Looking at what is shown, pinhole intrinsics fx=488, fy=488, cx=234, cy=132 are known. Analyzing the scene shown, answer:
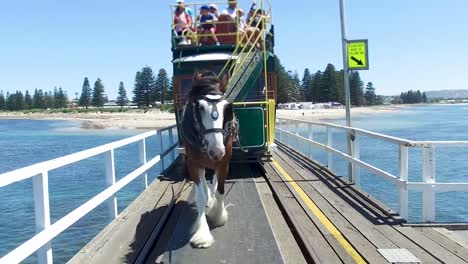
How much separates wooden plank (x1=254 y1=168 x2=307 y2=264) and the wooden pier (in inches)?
0.5

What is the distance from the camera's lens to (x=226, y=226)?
665 centimetres

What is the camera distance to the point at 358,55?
9930mm

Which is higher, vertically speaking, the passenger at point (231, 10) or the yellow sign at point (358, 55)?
the passenger at point (231, 10)

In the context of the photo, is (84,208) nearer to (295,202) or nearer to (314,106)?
(295,202)

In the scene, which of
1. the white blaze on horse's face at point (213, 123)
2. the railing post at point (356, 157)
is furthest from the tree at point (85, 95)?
the white blaze on horse's face at point (213, 123)

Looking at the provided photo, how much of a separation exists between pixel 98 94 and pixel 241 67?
160m

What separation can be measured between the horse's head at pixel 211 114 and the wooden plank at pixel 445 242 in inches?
109

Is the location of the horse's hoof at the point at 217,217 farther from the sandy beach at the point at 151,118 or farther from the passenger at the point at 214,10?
the sandy beach at the point at 151,118

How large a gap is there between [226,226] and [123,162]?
53.0 feet

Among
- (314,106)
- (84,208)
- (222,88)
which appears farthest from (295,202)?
(314,106)

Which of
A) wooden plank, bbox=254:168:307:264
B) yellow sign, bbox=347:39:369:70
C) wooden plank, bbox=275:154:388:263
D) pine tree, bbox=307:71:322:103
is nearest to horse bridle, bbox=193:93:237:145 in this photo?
wooden plank, bbox=254:168:307:264

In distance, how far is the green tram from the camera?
10.5 metres

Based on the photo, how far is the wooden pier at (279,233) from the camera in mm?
5414

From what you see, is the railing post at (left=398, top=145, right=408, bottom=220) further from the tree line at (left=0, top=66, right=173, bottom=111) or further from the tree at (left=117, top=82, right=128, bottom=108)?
the tree at (left=117, top=82, right=128, bottom=108)
